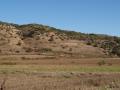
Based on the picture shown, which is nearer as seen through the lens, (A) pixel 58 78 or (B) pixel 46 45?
(A) pixel 58 78

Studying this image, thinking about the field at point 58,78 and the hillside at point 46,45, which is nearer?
the field at point 58,78

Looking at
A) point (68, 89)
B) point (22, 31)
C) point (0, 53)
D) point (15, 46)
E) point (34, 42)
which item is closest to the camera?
point (68, 89)

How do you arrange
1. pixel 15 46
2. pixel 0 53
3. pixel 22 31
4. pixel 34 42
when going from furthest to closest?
pixel 22 31 → pixel 34 42 → pixel 15 46 → pixel 0 53

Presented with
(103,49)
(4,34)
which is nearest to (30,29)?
(4,34)

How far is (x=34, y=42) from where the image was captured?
364 ft

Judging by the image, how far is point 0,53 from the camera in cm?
9638

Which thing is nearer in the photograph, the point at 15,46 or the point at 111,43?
the point at 15,46

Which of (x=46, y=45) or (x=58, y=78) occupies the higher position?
(x=46, y=45)

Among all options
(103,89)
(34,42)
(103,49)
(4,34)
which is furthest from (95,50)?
(103,89)

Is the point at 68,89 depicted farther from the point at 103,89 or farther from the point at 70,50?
the point at 70,50

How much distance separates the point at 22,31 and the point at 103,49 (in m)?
24.9

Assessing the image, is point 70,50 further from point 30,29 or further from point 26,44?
point 30,29

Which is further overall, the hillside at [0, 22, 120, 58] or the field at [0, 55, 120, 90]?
the hillside at [0, 22, 120, 58]

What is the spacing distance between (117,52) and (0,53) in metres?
29.8
